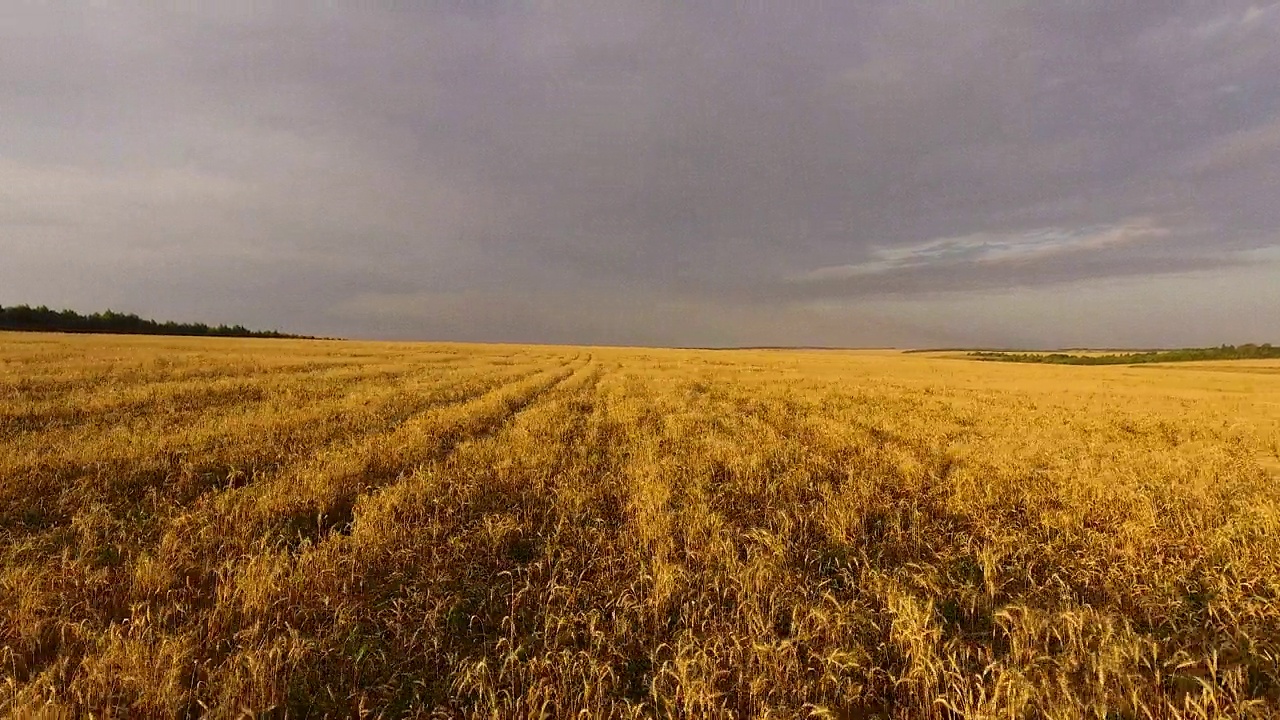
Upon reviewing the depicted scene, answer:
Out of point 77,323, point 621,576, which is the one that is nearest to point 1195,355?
point 621,576

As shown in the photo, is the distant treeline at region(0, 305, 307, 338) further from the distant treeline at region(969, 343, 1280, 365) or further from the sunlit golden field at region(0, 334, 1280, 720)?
the distant treeline at region(969, 343, 1280, 365)

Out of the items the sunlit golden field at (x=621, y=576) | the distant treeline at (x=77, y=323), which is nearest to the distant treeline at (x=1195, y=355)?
the sunlit golden field at (x=621, y=576)

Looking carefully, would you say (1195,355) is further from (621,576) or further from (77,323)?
(77,323)

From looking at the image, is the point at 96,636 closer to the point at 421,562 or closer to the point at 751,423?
the point at 421,562

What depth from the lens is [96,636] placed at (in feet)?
14.1

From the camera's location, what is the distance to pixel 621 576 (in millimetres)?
5746

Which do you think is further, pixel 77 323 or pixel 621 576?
pixel 77 323

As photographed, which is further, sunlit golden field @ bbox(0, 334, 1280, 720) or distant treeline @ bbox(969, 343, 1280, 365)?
distant treeline @ bbox(969, 343, 1280, 365)

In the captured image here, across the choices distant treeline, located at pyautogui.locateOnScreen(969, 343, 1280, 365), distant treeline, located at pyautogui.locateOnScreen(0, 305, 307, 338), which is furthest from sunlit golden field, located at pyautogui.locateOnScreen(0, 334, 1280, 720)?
distant treeline, located at pyautogui.locateOnScreen(0, 305, 307, 338)

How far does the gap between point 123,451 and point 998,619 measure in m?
12.8

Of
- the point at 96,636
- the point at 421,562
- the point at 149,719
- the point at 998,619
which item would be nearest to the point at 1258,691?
the point at 998,619

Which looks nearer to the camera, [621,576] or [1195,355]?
[621,576]

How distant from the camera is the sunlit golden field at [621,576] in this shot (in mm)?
3908

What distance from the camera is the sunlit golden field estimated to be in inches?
154
